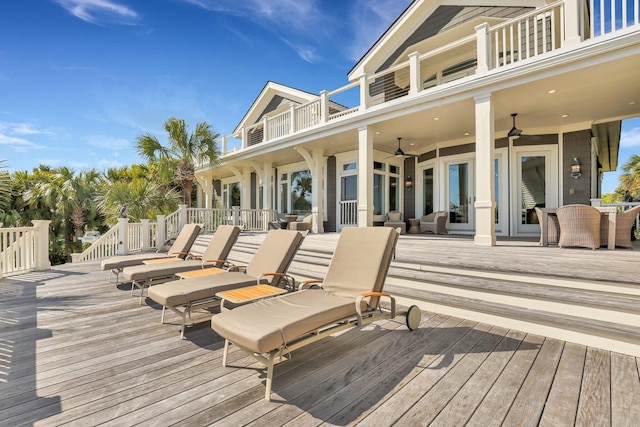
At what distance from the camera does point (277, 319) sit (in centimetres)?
216

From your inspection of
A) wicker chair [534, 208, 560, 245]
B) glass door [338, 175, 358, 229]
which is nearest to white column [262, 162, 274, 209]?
glass door [338, 175, 358, 229]

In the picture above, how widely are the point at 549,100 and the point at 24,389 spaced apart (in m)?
8.23

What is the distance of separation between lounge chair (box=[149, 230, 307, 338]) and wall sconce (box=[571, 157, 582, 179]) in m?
7.20

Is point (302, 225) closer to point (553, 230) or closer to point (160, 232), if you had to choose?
point (160, 232)

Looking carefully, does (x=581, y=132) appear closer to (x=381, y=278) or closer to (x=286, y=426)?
(x=381, y=278)

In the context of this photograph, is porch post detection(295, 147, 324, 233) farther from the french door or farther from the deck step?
the deck step

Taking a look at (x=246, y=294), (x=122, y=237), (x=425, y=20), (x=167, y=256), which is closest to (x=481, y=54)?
(x=425, y=20)

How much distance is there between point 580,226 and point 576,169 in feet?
12.1

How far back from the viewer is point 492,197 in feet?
16.1

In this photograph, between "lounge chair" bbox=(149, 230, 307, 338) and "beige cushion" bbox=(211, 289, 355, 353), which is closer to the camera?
"beige cushion" bbox=(211, 289, 355, 353)

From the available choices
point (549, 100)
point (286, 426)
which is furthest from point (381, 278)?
point (549, 100)

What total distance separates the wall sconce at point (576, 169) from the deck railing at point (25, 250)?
1223cm

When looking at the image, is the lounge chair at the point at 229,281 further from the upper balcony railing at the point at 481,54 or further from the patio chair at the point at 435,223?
the patio chair at the point at 435,223

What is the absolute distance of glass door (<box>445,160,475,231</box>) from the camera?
8.32 meters
